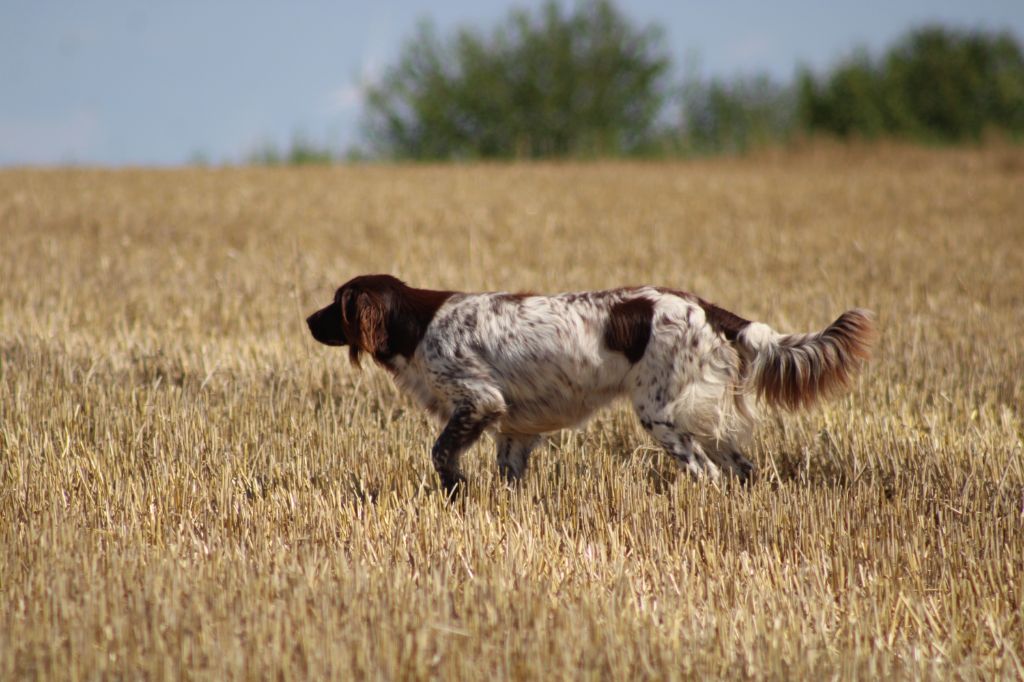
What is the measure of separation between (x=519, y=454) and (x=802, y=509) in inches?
54.0

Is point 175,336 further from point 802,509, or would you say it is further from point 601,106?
point 601,106

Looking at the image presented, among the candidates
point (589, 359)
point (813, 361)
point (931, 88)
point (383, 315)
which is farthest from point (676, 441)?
point (931, 88)

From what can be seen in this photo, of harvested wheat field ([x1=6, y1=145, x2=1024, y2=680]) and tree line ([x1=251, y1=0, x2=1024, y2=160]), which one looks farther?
tree line ([x1=251, y1=0, x2=1024, y2=160])

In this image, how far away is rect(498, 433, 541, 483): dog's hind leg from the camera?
4984 mm

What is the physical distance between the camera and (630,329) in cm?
461

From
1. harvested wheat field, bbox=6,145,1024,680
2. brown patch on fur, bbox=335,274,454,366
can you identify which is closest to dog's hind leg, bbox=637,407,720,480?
harvested wheat field, bbox=6,145,1024,680

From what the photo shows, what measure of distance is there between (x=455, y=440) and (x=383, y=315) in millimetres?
666

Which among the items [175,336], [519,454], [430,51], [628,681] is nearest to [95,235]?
[175,336]

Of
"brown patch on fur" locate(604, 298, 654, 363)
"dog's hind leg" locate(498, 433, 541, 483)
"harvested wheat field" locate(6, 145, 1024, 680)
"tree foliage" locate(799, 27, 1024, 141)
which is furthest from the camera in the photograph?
"tree foliage" locate(799, 27, 1024, 141)

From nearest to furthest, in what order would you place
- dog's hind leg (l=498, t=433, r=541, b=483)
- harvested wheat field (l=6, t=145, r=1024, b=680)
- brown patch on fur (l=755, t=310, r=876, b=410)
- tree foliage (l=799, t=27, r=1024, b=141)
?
harvested wheat field (l=6, t=145, r=1024, b=680)
brown patch on fur (l=755, t=310, r=876, b=410)
dog's hind leg (l=498, t=433, r=541, b=483)
tree foliage (l=799, t=27, r=1024, b=141)

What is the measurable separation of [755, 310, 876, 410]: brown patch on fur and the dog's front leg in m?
1.27

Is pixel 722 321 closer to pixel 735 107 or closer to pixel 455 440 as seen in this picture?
pixel 455 440

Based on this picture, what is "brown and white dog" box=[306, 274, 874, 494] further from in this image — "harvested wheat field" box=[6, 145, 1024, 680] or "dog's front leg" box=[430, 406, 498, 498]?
"harvested wheat field" box=[6, 145, 1024, 680]

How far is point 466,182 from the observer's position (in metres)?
18.3
